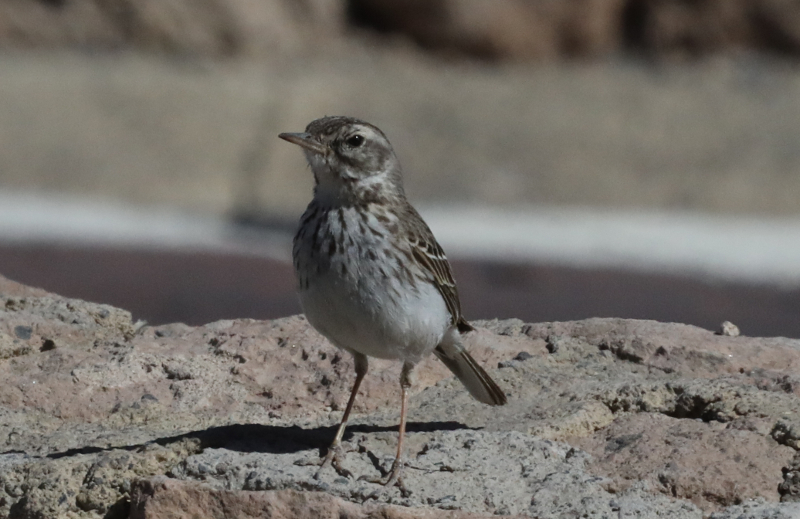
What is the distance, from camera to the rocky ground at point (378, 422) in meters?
3.83

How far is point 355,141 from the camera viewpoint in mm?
4570

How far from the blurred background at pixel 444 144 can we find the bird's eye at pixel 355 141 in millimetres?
3680

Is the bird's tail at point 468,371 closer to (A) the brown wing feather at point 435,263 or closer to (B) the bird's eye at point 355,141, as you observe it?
(A) the brown wing feather at point 435,263

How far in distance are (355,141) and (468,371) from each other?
903 millimetres

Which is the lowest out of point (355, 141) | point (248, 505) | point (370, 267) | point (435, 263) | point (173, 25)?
point (248, 505)

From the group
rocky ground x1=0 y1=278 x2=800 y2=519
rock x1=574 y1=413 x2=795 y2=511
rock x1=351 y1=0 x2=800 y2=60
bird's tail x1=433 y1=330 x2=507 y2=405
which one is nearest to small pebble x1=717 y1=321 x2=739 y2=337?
rocky ground x1=0 y1=278 x2=800 y2=519

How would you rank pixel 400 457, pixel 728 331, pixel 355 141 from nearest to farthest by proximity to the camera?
pixel 400 457, pixel 355 141, pixel 728 331

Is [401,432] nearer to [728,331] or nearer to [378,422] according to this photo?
[378,422]

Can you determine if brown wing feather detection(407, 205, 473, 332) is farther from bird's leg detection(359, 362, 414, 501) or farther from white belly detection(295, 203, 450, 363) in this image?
bird's leg detection(359, 362, 414, 501)

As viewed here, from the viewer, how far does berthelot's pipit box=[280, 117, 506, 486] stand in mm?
4254

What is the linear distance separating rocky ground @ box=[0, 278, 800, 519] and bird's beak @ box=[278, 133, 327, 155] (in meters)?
0.92

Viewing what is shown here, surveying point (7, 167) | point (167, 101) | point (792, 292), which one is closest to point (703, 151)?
point (792, 292)

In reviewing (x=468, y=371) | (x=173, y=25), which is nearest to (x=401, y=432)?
(x=468, y=371)

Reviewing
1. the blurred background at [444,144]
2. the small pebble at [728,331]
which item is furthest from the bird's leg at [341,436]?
the blurred background at [444,144]
